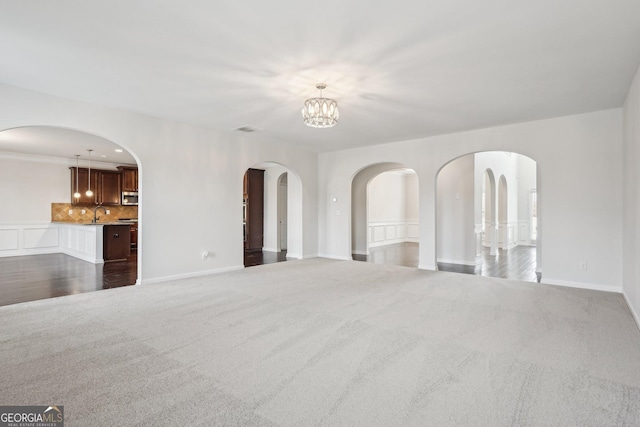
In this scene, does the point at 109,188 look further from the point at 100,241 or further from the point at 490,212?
the point at 490,212

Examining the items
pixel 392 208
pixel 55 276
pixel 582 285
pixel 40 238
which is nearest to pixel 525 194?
pixel 392 208

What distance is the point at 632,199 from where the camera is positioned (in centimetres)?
399

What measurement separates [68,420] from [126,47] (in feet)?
10.2

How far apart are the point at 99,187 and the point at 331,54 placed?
9614 millimetres

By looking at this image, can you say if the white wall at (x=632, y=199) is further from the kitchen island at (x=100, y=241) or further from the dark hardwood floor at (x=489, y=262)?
the kitchen island at (x=100, y=241)

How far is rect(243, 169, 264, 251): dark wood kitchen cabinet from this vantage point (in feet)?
33.0

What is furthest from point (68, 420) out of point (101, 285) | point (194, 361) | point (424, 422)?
point (101, 285)

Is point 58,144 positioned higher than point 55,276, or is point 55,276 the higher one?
point 58,144

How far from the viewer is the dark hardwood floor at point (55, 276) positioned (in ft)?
16.1

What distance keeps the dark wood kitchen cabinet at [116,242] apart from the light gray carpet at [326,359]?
3647 millimetres

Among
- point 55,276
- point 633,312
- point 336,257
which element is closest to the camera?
point 633,312

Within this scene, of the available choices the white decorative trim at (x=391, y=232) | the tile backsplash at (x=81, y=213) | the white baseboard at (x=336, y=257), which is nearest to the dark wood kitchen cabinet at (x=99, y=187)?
the tile backsplash at (x=81, y=213)

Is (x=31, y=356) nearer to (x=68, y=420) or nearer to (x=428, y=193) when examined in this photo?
(x=68, y=420)

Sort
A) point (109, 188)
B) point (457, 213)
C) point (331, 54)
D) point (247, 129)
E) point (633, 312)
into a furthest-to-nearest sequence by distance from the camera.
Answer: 1. point (109, 188)
2. point (457, 213)
3. point (247, 129)
4. point (633, 312)
5. point (331, 54)
